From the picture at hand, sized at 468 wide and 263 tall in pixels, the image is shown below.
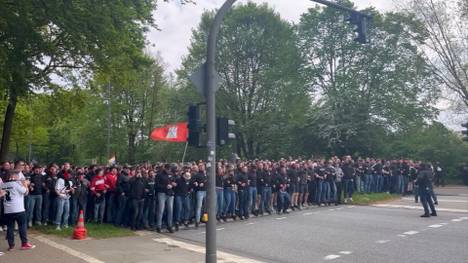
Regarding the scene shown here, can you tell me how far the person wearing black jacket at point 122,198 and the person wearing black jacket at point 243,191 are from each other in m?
3.94

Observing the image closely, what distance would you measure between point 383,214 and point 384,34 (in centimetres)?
2366

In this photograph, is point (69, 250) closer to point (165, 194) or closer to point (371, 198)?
point (165, 194)

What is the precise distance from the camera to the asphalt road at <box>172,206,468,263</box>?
10516 millimetres

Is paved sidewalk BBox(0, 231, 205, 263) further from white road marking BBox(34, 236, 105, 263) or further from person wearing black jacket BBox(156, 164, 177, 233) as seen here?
person wearing black jacket BBox(156, 164, 177, 233)

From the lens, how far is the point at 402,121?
37062mm

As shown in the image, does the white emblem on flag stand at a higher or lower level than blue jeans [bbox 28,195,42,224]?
higher

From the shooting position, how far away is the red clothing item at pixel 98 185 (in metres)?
15.3

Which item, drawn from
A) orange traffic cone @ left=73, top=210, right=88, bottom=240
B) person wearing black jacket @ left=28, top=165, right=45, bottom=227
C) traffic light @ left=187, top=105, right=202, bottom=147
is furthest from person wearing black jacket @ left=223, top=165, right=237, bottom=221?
traffic light @ left=187, top=105, right=202, bottom=147

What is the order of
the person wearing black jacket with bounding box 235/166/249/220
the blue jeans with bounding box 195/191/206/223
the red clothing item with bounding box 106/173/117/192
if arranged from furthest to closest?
the person wearing black jacket with bounding box 235/166/249/220 < the blue jeans with bounding box 195/191/206/223 < the red clothing item with bounding box 106/173/117/192

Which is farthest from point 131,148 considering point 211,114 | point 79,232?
point 211,114

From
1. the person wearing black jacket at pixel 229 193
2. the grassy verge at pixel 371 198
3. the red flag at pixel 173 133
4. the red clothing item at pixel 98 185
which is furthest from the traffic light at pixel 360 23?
the red flag at pixel 173 133

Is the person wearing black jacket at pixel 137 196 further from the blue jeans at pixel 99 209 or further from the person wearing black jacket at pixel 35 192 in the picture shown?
the person wearing black jacket at pixel 35 192

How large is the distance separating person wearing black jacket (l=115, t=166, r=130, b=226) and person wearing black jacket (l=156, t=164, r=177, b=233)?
109cm

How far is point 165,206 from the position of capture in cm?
1512
